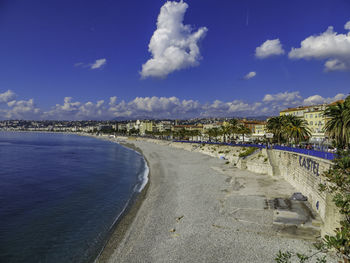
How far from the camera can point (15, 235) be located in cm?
1884

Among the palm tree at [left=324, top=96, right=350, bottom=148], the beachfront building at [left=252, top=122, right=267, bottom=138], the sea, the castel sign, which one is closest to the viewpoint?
the sea

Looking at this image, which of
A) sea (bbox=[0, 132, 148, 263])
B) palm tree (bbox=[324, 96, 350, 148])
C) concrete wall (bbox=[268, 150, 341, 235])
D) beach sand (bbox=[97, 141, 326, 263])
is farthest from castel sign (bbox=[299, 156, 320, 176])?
sea (bbox=[0, 132, 148, 263])

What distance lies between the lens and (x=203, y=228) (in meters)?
18.2

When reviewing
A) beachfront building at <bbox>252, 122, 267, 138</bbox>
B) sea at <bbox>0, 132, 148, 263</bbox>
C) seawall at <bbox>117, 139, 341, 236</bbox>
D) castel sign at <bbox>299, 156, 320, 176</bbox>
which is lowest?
sea at <bbox>0, 132, 148, 263</bbox>

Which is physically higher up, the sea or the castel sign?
the castel sign

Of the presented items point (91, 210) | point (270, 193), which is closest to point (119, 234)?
point (91, 210)

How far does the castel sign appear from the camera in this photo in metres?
20.7

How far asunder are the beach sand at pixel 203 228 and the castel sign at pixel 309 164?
3628 millimetres

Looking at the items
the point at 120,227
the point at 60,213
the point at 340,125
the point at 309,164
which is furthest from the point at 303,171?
the point at 60,213

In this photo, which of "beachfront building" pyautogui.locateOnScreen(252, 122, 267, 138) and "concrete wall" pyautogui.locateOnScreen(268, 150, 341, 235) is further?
"beachfront building" pyautogui.locateOnScreen(252, 122, 267, 138)

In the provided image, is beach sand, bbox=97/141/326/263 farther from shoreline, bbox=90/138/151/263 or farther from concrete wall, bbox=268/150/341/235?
concrete wall, bbox=268/150/341/235

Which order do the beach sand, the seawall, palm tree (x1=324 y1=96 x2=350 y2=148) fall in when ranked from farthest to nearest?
palm tree (x1=324 y1=96 x2=350 y2=148)
the beach sand
the seawall

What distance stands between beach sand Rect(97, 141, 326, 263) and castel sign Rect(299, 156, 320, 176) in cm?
363

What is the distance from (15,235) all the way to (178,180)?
863 inches
